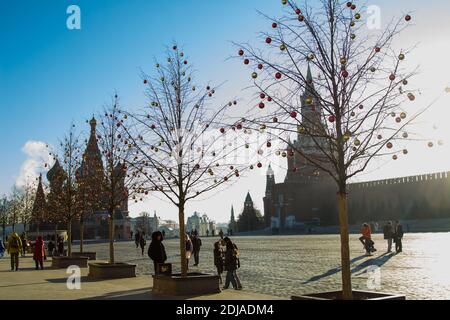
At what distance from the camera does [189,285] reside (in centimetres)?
1287

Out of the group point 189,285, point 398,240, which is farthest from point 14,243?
point 398,240

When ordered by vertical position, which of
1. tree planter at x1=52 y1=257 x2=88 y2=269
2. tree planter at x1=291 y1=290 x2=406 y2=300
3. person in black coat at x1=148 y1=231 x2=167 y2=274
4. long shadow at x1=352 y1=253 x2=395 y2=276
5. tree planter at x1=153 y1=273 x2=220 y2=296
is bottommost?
long shadow at x1=352 y1=253 x2=395 y2=276

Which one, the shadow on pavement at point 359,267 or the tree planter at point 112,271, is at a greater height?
the tree planter at point 112,271

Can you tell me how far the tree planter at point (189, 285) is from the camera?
1280 centimetres

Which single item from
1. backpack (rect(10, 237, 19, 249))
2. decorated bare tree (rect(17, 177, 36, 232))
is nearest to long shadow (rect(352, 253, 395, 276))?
backpack (rect(10, 237, 19, 249))

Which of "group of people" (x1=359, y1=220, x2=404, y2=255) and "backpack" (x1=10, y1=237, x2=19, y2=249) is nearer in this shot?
"backpack" (x1=10, y1=237, x2=19, y2=249)

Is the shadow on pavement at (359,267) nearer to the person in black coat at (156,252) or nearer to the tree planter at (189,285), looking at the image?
the tree planter at (189,285)

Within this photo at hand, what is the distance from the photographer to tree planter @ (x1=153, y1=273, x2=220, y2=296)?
Result: 42.0 ft

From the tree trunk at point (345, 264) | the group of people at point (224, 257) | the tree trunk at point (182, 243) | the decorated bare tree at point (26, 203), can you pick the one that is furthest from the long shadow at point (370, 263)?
the decorated bare tree at point (26, 203)

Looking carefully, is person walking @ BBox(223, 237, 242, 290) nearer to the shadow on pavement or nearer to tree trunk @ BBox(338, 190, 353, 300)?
the shadow on pavement

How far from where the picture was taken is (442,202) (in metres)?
77.9
